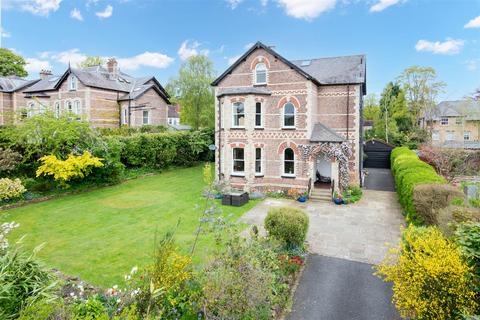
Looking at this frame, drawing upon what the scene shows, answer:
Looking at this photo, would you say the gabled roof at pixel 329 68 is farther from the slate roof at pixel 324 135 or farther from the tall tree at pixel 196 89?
the tall tree at pixel 196 89

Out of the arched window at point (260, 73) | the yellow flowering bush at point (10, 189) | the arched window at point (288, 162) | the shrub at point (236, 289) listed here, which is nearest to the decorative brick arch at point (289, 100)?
the arched window at point (260, 73)

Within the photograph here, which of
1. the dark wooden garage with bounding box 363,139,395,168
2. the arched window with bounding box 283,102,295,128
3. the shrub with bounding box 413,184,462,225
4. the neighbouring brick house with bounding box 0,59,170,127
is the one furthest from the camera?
the dark wooden garage with bounding box 363,139,395,168

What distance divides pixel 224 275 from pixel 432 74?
1952 inches

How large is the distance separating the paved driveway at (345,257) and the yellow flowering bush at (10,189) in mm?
12754

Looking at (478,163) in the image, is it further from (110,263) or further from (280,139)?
(110,263)

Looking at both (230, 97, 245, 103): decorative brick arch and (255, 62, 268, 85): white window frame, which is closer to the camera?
(230, 97, 245, 103): decorative brick arch

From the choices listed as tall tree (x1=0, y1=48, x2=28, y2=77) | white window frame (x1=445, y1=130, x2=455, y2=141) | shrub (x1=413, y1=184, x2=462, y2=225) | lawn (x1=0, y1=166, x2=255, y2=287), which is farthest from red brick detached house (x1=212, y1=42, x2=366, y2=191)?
tall tree (x1=0, y1=48, x2=28, y2=77)

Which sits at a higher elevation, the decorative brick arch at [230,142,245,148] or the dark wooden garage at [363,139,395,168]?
the decorative brick arch at [230,142,245,148]

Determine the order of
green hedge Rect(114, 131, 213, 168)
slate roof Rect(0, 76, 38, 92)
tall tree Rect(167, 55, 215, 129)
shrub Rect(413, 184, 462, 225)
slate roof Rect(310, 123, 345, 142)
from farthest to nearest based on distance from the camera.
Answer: slate roof Rect(0, 76, 38, 92) → tall tree Rect(167, 55, 215, 129) → green hedge Rect(114, 131, 213, 168) → slate roof Rect(310, 123, 345, 142) → shrub Rect(413, 184, 462, 225)

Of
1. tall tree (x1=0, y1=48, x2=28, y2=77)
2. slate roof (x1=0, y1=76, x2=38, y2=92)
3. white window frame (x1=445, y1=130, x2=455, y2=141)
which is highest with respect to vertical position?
tall tree (x1=0, y1=48, x2=28, y2=77)

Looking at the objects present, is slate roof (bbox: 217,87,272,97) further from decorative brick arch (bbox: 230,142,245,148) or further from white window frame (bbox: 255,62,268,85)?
decorative brick arch (bbox: 230,142,245,148)

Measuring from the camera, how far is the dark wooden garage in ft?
109

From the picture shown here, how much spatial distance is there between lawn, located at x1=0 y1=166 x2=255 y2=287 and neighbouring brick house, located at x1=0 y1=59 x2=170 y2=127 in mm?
13153

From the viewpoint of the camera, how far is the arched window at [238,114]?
20219 millimetres
